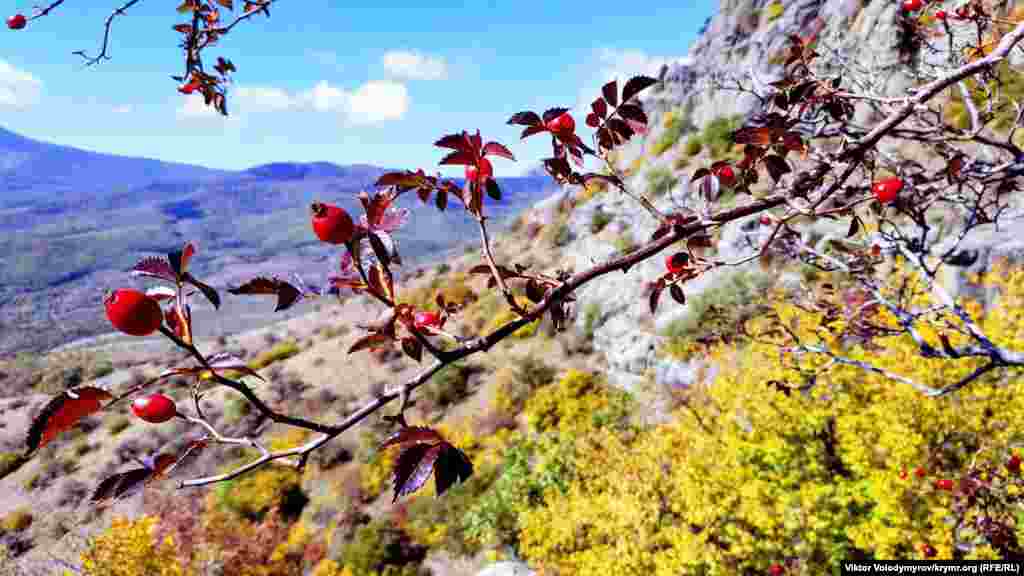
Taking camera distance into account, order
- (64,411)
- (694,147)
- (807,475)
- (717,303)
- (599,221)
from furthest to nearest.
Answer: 1. (694,147)
2. (599,221)
3. (717,303)
4. (807,475)
5. (64,411)

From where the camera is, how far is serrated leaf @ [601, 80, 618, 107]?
53.3 inches

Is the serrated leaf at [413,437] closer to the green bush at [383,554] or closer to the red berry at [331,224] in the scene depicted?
the red berry at [331,224]

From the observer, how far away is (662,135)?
25531mm

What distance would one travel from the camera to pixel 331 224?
0.84 m

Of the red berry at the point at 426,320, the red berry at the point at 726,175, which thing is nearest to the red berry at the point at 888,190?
the red berry at the point at 726,175

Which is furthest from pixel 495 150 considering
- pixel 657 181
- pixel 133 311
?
pixel 657 181

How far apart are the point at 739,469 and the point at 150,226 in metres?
173

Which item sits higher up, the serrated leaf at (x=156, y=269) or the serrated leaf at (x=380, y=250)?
the serrated leaf at (x=380, y=250)

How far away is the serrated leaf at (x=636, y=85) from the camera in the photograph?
49.3 inches

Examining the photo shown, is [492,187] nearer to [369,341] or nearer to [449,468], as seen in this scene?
[369,341]

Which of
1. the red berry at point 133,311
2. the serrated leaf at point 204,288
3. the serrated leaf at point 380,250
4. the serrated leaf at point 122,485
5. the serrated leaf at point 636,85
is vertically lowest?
the serrated leaf at point 122,485

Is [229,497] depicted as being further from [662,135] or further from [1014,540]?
[662,135]

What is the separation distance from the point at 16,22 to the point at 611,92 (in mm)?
2804

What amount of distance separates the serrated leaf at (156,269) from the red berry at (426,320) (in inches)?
16.4
